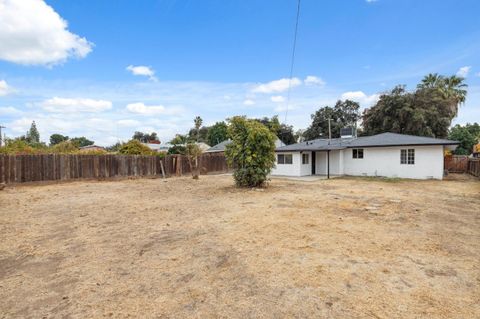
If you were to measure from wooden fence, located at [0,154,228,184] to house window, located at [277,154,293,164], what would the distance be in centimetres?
655

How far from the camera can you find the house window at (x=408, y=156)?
685 inches

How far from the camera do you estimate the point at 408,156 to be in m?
17.6

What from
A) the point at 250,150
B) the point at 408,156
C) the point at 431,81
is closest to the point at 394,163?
the point at 408,156

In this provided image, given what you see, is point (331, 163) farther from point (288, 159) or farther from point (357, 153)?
point (288, 159)

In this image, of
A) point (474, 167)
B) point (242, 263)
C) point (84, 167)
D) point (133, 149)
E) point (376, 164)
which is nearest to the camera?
point (242, 263)

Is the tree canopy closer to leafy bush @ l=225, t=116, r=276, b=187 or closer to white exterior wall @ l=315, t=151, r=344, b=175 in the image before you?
white exterior wall @ l=315, t=151, r=344, b=175

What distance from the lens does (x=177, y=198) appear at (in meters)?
10.6

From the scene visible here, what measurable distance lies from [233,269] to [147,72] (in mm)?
17706

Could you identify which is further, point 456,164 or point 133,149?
point 456,164

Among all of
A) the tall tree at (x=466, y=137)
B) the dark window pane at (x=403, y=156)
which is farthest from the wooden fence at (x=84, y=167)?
the tall tree at (x=466, y=137)

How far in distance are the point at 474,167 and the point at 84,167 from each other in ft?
87.6

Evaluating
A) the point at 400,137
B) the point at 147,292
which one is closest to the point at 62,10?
the point at 147,292

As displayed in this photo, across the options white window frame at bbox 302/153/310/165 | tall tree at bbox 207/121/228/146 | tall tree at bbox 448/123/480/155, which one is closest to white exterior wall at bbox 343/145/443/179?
white window frame at bbox 302/153/310/165

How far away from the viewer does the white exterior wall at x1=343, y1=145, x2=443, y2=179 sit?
1683 centimetres
